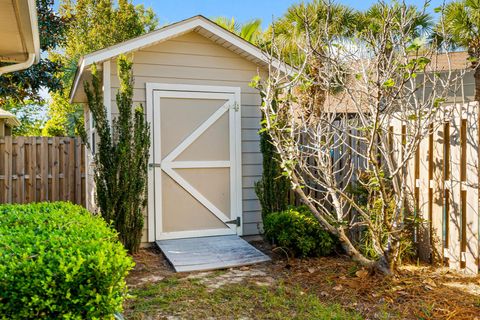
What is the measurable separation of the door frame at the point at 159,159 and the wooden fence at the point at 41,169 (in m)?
2.16

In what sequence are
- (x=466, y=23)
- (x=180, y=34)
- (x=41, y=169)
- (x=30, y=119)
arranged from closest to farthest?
1. (x=180, y=34)
2. (x=41, y=169)
3. (x=466, y=23)
4. (x=30, y=119)

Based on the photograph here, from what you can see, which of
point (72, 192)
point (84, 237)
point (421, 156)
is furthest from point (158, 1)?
point (84, 237)

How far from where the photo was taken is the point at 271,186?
5.74 metres

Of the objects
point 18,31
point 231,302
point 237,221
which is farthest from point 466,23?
point 18,31

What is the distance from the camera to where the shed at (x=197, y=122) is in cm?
558

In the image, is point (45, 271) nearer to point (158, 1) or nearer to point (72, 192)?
point (72, 192)

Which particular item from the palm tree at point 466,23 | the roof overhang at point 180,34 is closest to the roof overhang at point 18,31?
the roof overhang at point 180,34

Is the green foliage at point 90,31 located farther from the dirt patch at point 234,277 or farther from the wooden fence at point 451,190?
the wooden fence at point 451,190

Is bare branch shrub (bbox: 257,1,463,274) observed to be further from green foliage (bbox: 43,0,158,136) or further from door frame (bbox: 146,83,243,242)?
green foliage (bbox: 43,0,158,136)

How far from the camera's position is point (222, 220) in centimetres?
601

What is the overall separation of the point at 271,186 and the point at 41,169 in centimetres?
408

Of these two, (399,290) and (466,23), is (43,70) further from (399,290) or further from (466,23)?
(399,290)

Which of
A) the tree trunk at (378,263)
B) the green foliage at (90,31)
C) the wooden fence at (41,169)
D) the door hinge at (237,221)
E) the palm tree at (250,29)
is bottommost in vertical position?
the tree trunk at (378,263)

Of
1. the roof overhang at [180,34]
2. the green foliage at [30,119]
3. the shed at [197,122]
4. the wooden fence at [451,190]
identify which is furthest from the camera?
the green foliage at [30,119]
